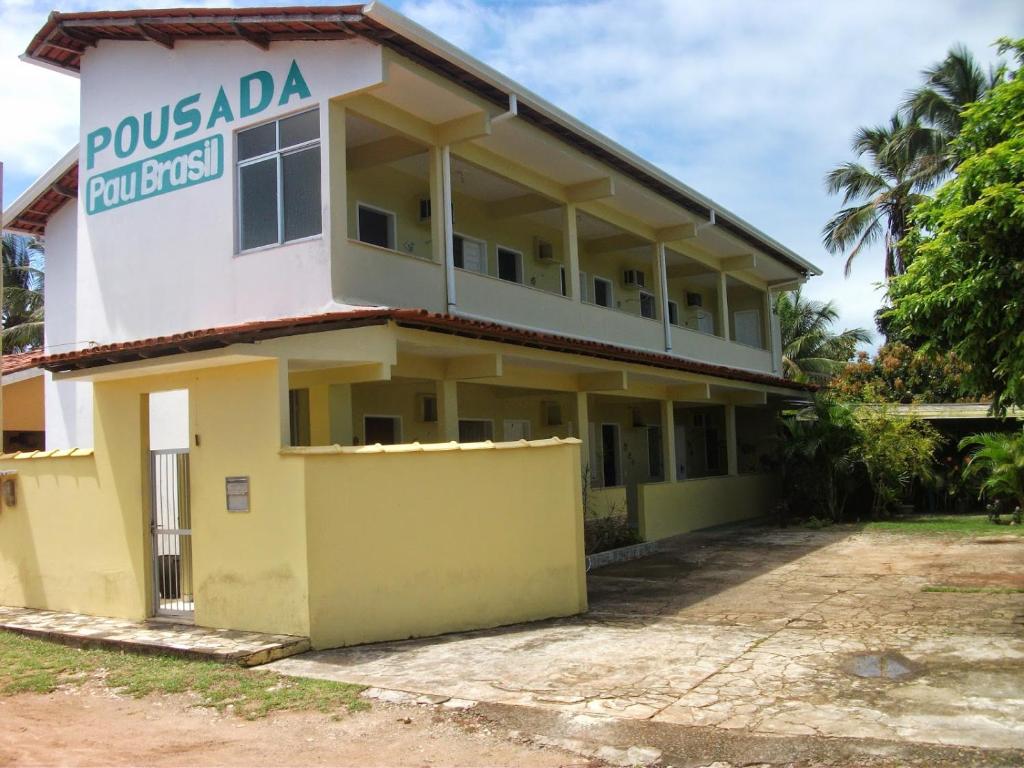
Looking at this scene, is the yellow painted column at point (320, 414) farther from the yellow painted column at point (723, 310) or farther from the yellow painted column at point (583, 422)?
the yellow painted column at point (723, 310)

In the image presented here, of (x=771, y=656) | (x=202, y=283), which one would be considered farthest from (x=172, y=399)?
(x=771, y=656)

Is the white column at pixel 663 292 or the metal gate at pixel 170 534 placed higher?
the white column at pixel 663 292

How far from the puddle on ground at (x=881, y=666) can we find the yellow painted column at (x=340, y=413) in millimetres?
6012

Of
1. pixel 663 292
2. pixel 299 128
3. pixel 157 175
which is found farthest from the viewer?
pixel 663 292

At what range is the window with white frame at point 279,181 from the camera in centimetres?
1113

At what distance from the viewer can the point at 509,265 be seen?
16.5m

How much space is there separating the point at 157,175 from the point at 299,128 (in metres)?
2.83

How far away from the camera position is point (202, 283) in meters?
12.1

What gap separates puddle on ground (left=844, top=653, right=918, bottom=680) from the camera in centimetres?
685

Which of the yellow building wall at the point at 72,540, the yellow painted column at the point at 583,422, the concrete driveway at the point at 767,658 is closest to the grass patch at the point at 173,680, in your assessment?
the concrete driveway at the point at 767,658

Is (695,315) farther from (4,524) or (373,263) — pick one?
(4,524)

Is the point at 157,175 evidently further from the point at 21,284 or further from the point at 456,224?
the point at 21,284

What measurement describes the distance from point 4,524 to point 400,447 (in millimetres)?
5563

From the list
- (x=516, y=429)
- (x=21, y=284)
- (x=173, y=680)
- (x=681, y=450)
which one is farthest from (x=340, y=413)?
(x=21, y=284)
